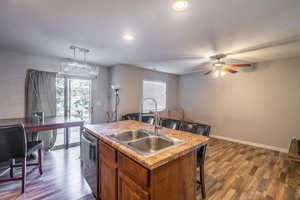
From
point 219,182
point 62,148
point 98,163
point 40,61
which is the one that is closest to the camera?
point 98,163

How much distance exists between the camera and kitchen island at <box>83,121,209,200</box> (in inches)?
42.4

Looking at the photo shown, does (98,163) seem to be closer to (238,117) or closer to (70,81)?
(70,81)

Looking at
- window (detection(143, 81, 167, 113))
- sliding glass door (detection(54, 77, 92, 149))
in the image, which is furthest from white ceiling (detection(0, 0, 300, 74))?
window (detection(143, 81, 167, 113))

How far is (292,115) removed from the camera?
3455 mm

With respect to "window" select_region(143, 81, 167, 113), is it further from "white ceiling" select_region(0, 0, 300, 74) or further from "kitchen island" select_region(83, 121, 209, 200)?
"kitchen island" select_region(83, 121, 209, 200)

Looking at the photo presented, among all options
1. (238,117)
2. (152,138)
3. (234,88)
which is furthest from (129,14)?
(238,117)

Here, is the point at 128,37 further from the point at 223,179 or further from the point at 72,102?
the point at 223,179

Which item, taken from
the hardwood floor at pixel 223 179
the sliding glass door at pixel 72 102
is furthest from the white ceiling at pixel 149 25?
the hardwood floor at pixel 223 179

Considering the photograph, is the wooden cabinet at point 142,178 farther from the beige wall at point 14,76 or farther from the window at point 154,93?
the window at point 154,93

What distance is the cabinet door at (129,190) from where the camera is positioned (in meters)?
1.10

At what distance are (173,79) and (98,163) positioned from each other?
498cm

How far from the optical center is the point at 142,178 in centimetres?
110

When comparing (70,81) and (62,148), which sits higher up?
(70,81)

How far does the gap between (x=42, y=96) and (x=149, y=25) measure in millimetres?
3266
